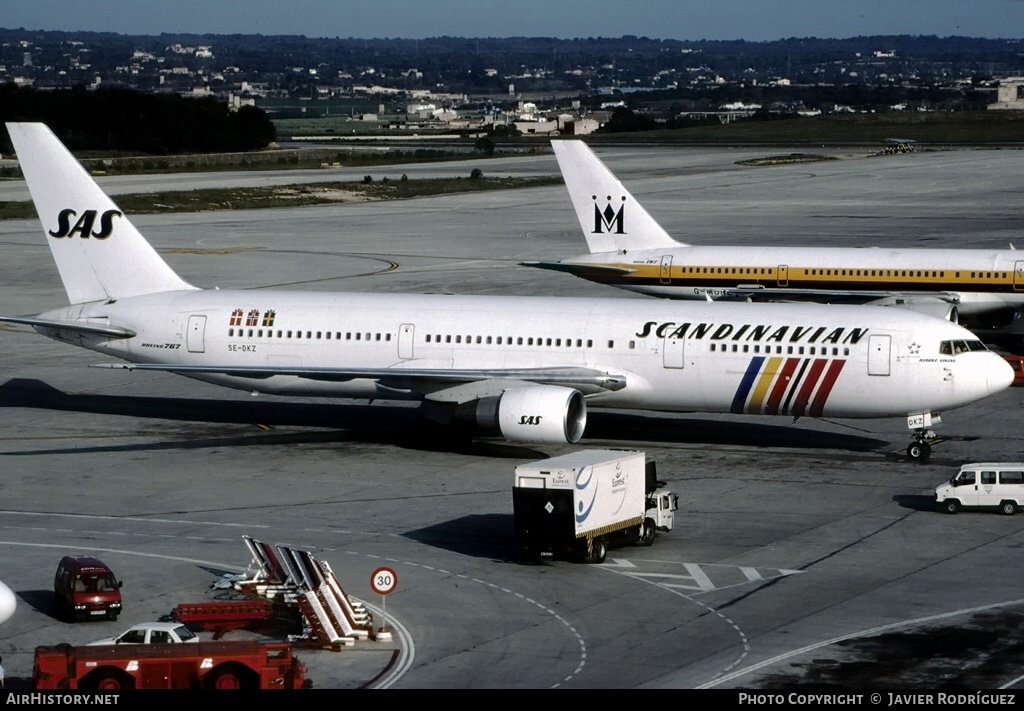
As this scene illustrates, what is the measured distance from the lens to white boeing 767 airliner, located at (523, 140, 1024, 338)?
62688 mm

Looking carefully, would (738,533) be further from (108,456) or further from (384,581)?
(108,456)

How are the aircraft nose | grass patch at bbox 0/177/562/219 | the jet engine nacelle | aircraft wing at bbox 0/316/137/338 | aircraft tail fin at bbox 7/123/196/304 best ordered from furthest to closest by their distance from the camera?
grass patch at bbox 0/177/562/219
aircraft tail fin at bbox 7/123/196/304
aircraft wing at bbox 0/316/137/338
the aircraft nose
the jet engine nacelle

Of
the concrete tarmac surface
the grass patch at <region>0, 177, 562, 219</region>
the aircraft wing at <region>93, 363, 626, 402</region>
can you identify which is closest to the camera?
the concrete tarmac surface

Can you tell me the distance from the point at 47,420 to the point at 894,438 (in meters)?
26.3

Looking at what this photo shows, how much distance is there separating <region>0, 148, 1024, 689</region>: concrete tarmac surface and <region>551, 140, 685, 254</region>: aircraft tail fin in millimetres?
17532

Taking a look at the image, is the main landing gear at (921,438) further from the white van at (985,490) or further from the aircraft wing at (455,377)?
the aircraft wing at (455,377)

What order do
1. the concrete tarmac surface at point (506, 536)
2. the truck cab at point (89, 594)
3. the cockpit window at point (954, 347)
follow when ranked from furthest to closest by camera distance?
the cockpit window at point (954, 347)
the truck cab at point (89, 594)
the concrete tarmac surface at point (506, 536)

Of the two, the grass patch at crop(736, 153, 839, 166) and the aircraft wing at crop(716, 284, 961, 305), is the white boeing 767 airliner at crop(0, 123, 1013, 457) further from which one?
the grass patch at crop(736, 153, 839, 166)

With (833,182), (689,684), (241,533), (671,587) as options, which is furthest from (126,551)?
(833,182)

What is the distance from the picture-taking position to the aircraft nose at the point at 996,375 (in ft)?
139

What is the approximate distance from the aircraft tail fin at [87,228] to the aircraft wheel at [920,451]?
2349cm

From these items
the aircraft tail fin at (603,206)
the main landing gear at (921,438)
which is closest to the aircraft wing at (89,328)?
the main landing gear at (921,438)

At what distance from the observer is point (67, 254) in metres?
48.9

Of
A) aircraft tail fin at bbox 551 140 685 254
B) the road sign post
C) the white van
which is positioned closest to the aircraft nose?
the white van
